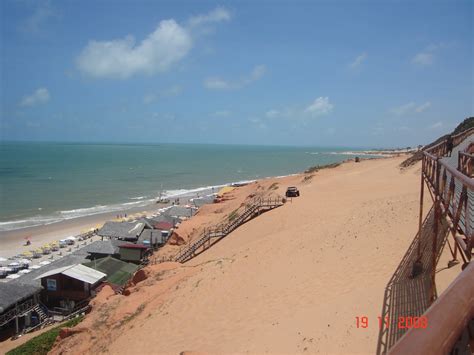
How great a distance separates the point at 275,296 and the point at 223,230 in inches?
569

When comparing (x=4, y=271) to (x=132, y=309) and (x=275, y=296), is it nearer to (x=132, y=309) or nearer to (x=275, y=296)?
(x=132, y=309)

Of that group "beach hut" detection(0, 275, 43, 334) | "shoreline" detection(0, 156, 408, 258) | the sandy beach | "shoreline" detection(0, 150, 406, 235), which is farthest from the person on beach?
"shoreline" detection(0, 150, 406, 235)

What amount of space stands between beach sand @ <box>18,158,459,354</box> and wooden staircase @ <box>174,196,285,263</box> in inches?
97.5

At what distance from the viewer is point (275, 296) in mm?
11703

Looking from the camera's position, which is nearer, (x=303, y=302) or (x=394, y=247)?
(x=303, y=302)

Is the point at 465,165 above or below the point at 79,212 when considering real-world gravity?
above

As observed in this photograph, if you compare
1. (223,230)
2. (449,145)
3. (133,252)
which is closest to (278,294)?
(449,145)

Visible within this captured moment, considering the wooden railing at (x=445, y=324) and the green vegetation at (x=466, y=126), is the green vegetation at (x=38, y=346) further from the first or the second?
the green vegetation at (x=466, y=126)

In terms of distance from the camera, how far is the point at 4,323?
19.4 m

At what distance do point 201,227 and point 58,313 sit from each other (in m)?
13.2

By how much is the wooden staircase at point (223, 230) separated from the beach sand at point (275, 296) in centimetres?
248

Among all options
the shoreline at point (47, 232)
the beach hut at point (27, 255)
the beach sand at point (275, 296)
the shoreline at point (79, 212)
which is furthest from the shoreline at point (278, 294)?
the shoreline at point (79, 212)

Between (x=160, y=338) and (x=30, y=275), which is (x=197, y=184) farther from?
(x=160, y=338)

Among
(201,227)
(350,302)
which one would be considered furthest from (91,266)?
(350,302)
